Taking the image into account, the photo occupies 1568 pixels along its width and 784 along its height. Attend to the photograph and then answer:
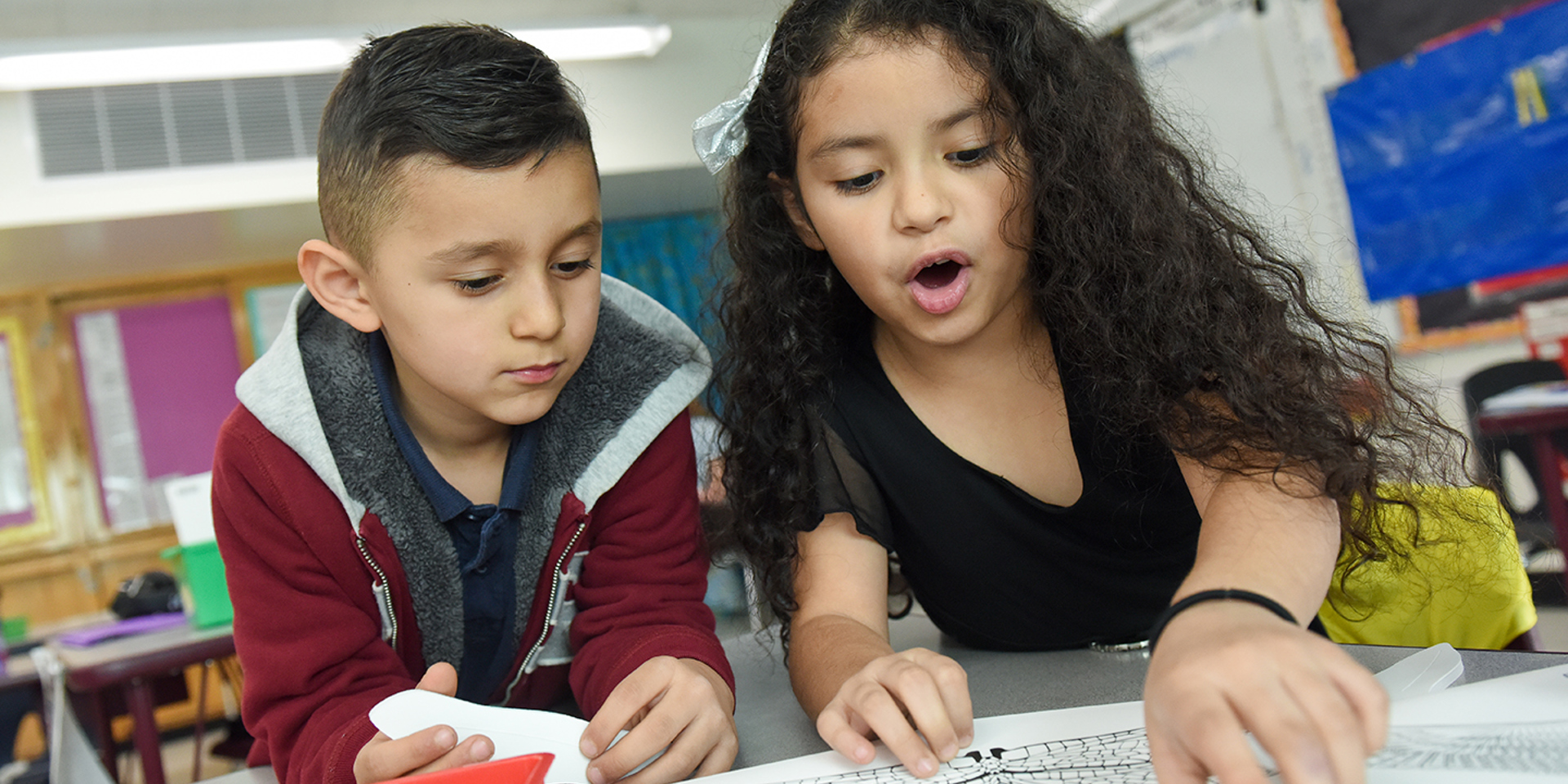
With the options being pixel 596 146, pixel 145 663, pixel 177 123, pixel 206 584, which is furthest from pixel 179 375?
pixel 145 663

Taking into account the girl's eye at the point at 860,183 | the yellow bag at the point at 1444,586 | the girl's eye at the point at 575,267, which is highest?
the girl's eye at the point at 860,183

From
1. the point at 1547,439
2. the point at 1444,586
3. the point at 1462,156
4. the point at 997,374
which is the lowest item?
the point at 1547,439

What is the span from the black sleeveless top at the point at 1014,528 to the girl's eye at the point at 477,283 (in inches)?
10.5

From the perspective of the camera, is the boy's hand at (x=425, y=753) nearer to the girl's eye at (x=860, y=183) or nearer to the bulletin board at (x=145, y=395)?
the girl's eye at (x=860, y=183)

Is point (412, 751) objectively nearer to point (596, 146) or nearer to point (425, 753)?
point (425, 753)

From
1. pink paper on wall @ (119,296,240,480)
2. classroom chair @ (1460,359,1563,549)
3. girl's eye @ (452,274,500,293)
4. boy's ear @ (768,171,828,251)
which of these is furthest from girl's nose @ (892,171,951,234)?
pink paper on wall @ (119,296,240,480)

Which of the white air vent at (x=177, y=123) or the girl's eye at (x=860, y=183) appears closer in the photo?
the girl's eye at (x=860, y=183)

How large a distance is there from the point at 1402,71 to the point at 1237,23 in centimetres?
68

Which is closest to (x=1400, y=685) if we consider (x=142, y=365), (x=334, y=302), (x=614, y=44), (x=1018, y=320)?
(x=1018, y=320)

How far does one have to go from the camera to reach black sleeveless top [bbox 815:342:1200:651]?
29.8 inches

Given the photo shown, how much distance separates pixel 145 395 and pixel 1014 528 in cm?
490

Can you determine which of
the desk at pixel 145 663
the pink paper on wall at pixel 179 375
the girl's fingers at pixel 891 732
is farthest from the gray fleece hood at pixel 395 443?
the pink paper on wall at pixel 179 375

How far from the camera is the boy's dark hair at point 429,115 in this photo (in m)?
0.71

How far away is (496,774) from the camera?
442 millimetres
